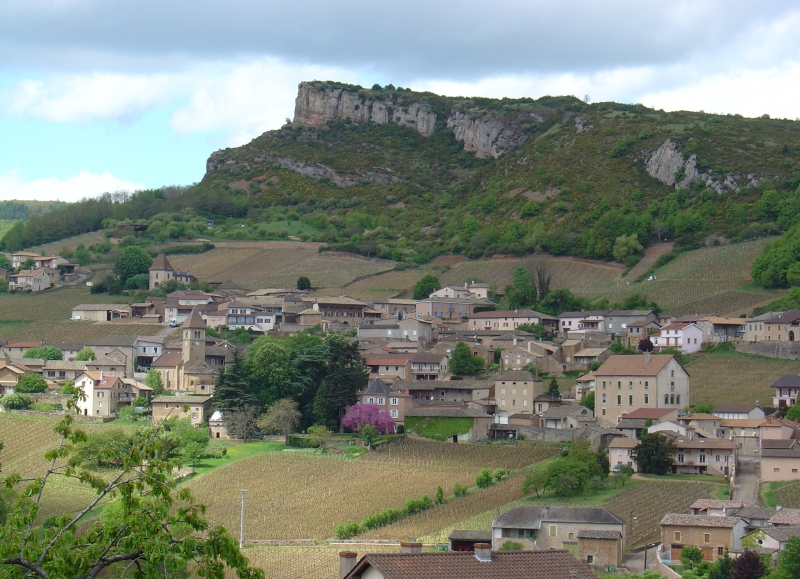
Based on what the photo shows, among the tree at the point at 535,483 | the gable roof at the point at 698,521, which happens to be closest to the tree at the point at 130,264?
the tree at the point at 535,483

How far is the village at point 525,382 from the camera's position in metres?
49.2

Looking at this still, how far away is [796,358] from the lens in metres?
79.7

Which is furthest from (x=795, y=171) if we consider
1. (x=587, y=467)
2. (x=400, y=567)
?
(x=400, y=567)

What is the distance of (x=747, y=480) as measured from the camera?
196 ft

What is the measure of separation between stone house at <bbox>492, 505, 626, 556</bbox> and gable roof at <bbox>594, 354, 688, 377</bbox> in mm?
23264

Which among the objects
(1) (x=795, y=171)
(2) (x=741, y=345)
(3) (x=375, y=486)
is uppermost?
(1) (x=795, y=171)

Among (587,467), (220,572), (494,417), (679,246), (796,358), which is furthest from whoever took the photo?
(679,246)

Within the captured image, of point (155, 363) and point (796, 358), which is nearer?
point (796, 358)

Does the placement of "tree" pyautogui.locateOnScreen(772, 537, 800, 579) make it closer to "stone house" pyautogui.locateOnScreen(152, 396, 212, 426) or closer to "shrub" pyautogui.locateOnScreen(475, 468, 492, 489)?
"shrub" pyautogui.locateOnScreen(475, 468, 492, 489)

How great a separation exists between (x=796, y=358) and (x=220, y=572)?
2780 inches

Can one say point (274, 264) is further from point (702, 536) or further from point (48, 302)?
point (702, 536)

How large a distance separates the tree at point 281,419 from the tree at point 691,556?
31840 mm

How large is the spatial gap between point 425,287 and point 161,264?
86.7 ft

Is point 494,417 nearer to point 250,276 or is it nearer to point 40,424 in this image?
point 40,424
